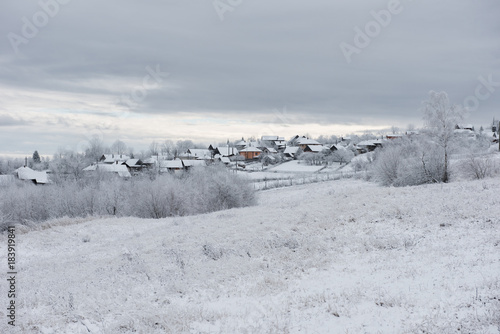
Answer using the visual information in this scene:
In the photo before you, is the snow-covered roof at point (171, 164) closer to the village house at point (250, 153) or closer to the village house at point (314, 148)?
the village house at point (250, 153)

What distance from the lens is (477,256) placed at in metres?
11.0

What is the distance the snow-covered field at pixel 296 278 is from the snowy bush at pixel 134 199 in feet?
80.3

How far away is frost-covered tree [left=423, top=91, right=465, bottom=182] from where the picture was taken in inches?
1636

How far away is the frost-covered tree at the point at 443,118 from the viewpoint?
41.6m

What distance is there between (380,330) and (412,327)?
64 cm

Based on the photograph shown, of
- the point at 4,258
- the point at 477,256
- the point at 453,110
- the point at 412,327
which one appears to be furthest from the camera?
the point at 453,110

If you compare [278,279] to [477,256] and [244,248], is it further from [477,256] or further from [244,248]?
[477,256]

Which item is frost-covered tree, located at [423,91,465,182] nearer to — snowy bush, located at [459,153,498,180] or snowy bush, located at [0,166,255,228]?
snowy bush, located at [459,153,498,180]

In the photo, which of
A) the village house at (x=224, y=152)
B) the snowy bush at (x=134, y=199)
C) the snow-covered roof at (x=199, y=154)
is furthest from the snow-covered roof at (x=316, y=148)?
the snowy bush at (x=134, y=199)

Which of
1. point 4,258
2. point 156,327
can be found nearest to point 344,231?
point 156,327

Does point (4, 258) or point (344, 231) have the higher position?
point (344, 231)

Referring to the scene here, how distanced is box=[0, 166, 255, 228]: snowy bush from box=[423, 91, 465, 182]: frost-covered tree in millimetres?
24670

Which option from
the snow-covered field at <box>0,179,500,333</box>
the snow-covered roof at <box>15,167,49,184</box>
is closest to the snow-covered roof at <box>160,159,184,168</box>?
the snow-covered roof at <box>15,167,49,184</box>

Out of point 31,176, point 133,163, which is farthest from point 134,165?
point 31,176
